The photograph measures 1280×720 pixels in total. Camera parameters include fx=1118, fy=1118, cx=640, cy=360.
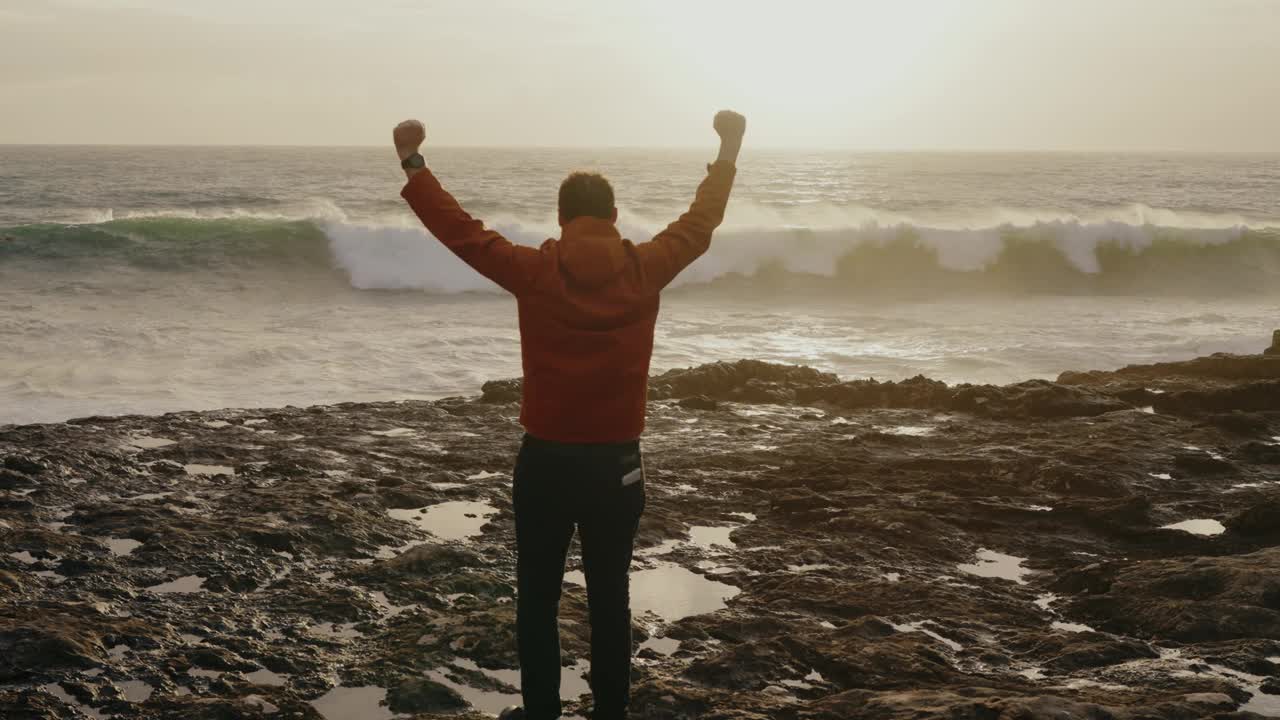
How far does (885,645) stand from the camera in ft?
16.2

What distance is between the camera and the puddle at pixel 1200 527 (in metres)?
7.01

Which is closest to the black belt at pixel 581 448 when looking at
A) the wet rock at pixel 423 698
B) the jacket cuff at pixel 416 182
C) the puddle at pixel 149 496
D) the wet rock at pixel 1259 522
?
the jacket cuff at pixel 416 182

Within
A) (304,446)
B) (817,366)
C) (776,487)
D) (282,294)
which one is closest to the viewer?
(776,487)

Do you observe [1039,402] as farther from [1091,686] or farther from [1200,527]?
[1091,686]

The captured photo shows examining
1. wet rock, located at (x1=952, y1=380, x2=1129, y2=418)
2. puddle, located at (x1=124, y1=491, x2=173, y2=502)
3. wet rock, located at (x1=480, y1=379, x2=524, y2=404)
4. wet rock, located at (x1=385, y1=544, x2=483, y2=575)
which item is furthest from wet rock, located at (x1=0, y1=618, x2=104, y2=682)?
wet rock, located at (x1=952, y1=380, x2=1129, y2=418)

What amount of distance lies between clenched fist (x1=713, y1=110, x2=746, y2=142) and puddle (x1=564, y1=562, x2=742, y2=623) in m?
2.68

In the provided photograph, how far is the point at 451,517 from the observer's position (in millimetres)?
7227

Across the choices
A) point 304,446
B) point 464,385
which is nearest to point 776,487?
point 304,446

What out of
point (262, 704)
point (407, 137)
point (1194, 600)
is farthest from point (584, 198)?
point (1194, 600)

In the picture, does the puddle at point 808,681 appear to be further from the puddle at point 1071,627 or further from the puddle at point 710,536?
the puddle at point 710,536

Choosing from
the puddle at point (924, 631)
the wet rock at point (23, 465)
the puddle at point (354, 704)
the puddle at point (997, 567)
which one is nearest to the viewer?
the puddle at point (354, 704)

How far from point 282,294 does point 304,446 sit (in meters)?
14.5

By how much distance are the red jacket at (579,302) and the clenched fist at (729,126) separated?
1.16 feet

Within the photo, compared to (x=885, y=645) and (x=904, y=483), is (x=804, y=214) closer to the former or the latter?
(x=904, y=483)
